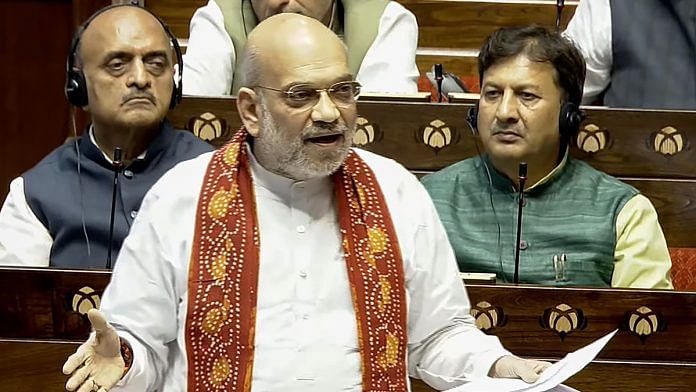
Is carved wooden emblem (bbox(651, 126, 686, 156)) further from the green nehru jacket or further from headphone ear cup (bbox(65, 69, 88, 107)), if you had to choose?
headphone ear cup (bbox(65, 69, 88, 107))

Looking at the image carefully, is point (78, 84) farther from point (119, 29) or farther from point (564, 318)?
point (564, 318)

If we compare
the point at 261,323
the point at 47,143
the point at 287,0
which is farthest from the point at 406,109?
the point at 47,143

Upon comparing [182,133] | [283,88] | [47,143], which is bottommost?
[47,143]

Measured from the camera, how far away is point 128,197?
7.79 ft

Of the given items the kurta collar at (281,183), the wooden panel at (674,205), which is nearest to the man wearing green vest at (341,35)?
the wooden panel at (674,205)

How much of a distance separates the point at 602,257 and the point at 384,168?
618 millimetres

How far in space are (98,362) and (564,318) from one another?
33.2 inches

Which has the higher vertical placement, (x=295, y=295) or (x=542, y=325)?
(x=295, y=295)

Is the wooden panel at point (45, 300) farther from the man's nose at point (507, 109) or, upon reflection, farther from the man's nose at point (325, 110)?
the man's nose at point (507, 109)

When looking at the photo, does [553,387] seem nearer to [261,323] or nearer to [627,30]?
[261,323]

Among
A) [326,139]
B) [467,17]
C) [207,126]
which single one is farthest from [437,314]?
[467,17]

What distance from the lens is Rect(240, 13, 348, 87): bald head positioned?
174 centimetres

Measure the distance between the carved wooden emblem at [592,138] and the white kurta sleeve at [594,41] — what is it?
39 cm

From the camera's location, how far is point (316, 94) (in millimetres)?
1737
